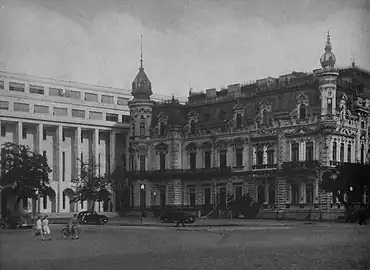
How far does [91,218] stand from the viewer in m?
6.05

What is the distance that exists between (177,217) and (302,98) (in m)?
4.03

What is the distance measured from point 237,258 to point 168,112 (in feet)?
7.63

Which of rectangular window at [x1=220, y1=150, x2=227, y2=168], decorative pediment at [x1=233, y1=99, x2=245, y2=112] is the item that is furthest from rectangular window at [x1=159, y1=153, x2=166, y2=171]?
decorative pediment at [x1=233, y1=99, x2=245, y2=112]

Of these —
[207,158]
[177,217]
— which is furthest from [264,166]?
[177,217]

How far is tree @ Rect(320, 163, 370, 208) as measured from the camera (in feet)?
26.1

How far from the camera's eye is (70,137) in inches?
234

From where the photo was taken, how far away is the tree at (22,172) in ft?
18.1

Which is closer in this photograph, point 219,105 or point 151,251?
point 151,251

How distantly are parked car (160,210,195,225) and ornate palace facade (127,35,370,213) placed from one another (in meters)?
0.14

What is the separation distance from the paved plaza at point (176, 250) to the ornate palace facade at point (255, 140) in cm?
68

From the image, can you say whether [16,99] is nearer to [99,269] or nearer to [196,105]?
[99,269]

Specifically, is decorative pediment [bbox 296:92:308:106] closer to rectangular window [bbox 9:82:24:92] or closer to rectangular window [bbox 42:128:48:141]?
rectangular window [bbox 42:128:48:141]

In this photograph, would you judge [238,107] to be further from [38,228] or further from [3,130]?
[3,130]

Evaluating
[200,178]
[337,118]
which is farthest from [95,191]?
[337,118]
